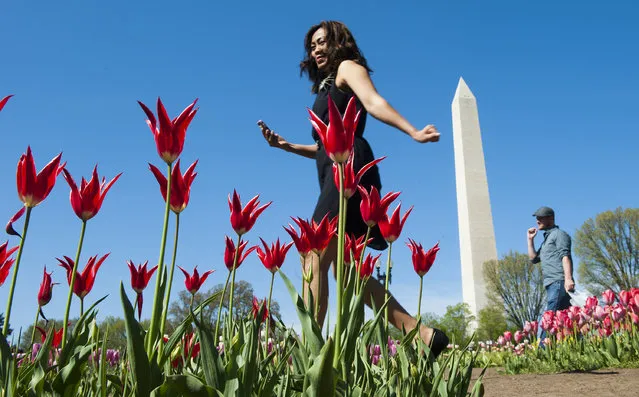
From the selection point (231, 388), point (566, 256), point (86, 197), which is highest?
point (566, 256)

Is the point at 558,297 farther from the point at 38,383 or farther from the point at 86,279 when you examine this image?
the point at 38,383

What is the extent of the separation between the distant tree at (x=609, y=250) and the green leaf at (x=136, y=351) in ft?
89.4

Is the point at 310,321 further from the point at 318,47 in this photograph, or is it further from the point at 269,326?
the point at 318,47

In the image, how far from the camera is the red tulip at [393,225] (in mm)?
1851

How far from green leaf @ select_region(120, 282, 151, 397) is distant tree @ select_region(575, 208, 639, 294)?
2724 centimetres

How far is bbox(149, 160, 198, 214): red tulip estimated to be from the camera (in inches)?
56.6

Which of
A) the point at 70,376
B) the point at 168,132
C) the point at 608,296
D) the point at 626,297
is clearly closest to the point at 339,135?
the point at 168,132

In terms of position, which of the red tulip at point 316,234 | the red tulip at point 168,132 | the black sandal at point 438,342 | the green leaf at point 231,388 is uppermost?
the red tulip at point 168,132

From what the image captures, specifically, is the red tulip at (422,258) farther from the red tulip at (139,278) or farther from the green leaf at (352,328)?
the red tulip at (139,278)

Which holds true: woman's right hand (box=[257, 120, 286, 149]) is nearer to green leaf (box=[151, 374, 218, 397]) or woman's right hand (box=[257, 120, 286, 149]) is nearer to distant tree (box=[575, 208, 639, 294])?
green leaf (box=[151, 374, 218, 397])

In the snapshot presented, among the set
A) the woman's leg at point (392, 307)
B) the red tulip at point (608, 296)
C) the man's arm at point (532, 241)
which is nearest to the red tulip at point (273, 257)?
the woman's leg at point (392, 307)

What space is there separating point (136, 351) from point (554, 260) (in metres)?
7.56

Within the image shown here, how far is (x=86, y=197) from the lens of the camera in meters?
1.41

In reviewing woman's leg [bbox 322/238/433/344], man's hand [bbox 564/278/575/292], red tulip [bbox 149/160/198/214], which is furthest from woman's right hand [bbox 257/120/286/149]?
man's hand [bbox 564/278/575/292]
